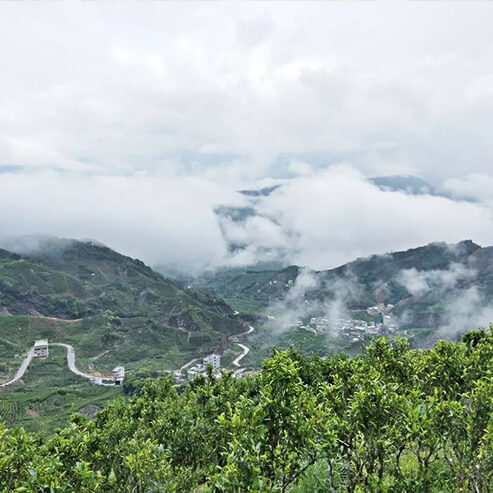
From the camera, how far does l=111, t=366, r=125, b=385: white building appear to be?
16175 cm

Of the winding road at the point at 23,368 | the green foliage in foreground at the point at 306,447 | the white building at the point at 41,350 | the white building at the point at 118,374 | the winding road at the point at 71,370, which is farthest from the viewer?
the white building at the point at 41,350

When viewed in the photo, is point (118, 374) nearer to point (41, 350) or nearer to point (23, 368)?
point (23, 368)

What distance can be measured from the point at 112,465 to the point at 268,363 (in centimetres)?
1241

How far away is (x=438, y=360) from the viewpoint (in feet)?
63.5

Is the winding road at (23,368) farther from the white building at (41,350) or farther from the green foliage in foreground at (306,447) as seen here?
the green foliage in foreground at (306,447)

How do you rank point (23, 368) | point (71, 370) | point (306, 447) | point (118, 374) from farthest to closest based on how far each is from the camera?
point (71, 370)
point (118, 374)
point (23, 368)
point (306, 447)

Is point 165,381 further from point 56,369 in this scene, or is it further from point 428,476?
point 56,369

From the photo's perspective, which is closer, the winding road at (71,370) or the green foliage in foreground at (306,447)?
the green foliage in foreground at (306,447)

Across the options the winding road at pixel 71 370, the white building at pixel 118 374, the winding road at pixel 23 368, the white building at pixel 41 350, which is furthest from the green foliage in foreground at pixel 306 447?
the white building at pixel 41 350

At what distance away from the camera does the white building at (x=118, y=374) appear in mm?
161750

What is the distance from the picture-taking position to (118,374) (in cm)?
17200

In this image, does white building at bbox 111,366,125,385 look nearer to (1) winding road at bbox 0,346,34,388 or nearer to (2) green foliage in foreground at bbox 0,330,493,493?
(1) winding road at bbox 0,346,34,388

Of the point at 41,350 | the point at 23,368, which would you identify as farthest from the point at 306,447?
the point at 41,350

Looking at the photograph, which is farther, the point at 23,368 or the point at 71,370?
the point at 71,370
